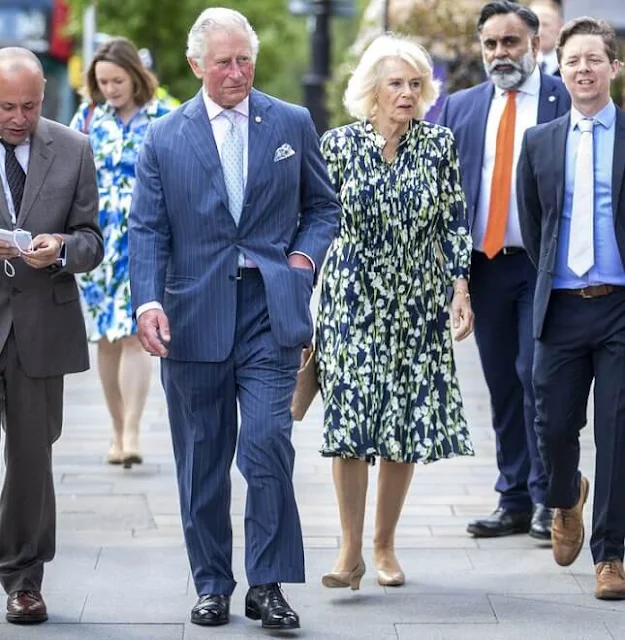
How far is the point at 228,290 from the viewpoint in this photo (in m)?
5.99

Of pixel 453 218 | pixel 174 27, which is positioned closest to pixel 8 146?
pixel 453 218

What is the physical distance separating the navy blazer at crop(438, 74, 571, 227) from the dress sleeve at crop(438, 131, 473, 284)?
0.68m

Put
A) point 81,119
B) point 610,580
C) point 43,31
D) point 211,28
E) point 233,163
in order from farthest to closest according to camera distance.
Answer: point 43,31, point 81,119, point 610,580, point 233,163, point 211,28

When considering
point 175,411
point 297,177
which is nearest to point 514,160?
point 297,177

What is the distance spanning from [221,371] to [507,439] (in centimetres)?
194

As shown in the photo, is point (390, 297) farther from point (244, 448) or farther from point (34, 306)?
point (34, 306)

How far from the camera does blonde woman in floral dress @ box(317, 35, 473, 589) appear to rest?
6.52m

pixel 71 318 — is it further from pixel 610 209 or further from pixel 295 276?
pixel 610 209

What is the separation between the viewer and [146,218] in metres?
6.03

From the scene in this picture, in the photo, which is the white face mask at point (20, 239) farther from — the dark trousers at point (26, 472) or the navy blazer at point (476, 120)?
the navy blazer at point (476, 120)

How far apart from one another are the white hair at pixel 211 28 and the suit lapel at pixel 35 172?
0.57m

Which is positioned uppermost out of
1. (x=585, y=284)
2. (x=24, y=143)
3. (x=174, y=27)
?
(x=174, y=27)

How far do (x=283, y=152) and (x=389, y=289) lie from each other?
756mm

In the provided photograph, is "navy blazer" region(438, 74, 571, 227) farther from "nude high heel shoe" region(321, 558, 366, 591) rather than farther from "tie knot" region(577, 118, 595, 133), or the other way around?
"nude high heel shoe" region(321, 558, 366, 591)
